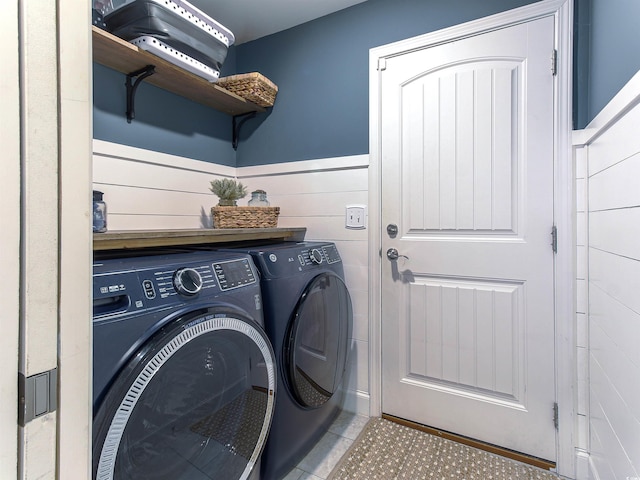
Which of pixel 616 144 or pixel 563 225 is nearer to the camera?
pixel 616 144

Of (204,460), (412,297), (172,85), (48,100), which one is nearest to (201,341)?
(204,460)

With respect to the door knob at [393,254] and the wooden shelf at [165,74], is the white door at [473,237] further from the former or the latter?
the wooden shelf at [165,74]

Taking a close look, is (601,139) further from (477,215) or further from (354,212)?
(354,212)

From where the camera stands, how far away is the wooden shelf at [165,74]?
139cm

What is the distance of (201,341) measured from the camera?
922 millimetres

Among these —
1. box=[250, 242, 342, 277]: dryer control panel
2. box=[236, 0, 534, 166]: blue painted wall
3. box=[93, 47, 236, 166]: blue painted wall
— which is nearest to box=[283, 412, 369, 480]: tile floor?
box=[250, 242, 342, 277]: dryer control panel

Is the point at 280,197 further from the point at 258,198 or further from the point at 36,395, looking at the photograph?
the point at 36,395

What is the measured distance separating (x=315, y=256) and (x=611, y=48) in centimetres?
127

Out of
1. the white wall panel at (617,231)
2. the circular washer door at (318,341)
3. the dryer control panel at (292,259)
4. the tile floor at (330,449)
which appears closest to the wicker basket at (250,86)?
the dryer control panel at (292,259)

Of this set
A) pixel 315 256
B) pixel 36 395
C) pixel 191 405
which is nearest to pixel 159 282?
pixel 191 405

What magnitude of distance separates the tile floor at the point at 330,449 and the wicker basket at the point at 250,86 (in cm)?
182

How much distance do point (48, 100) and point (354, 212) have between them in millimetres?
1516

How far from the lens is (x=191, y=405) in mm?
931

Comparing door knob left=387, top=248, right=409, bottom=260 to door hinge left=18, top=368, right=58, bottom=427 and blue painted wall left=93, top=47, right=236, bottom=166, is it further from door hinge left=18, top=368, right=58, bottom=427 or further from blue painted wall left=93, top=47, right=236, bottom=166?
door hinge left=18, top=368, right=58, bottom=427
